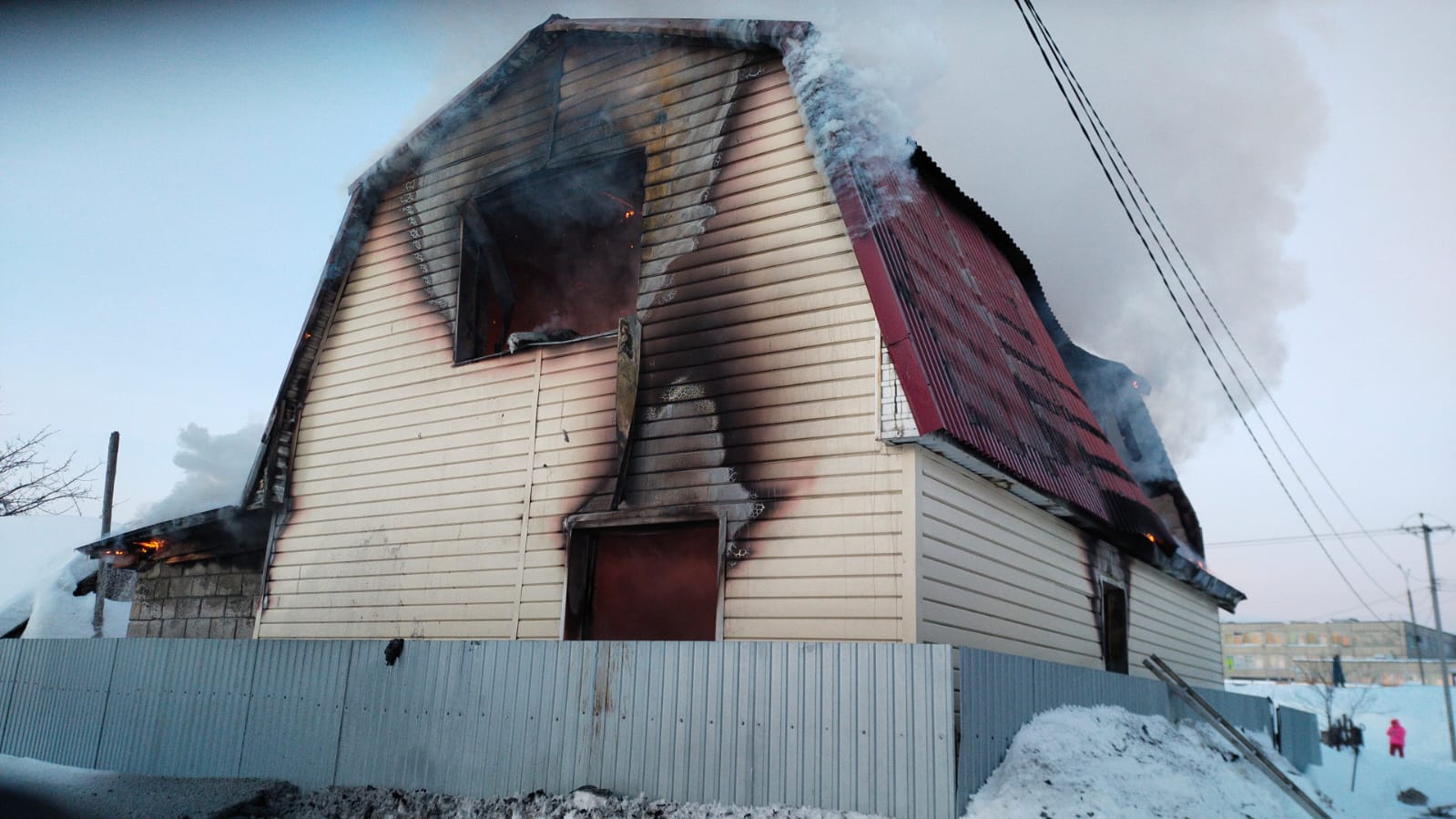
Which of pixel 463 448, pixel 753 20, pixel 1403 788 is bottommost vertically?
pixel 1403 788

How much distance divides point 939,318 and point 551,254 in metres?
4.98

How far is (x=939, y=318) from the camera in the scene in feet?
27.8

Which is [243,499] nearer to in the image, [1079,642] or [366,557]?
[366,557]

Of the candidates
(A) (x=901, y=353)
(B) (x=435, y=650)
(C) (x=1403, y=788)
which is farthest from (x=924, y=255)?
(C) (x=1403, y=788)

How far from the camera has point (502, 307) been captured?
1148 centimetres

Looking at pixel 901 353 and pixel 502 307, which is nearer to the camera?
pixel 901 353

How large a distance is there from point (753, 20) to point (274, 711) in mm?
7708

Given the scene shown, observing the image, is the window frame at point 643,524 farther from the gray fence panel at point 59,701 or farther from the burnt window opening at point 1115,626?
the burnt window opening at point 1115,626

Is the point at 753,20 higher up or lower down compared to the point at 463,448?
higher up

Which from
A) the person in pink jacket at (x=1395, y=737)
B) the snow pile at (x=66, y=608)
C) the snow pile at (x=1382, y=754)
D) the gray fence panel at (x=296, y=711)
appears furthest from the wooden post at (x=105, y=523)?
the person in pink jacket at (x=1395, y=737)

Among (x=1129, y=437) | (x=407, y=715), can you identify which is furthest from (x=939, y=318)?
(x=1129, y=437)

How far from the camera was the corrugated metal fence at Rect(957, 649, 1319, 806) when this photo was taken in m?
6.00

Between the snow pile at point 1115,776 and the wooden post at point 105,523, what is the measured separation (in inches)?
670

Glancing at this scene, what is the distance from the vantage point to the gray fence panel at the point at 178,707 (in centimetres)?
900
